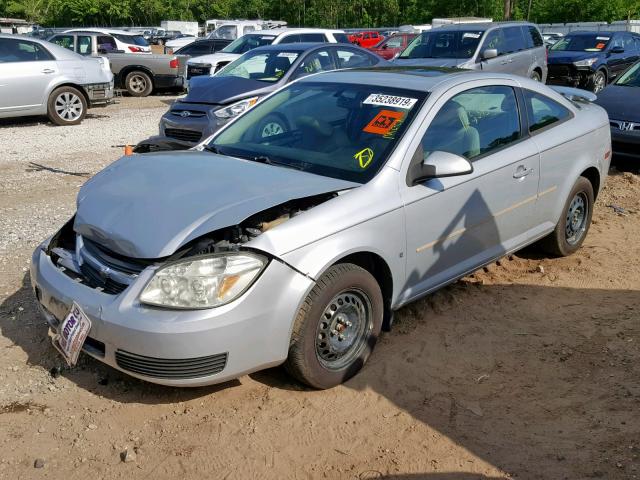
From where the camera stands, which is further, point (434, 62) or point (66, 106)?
point (66, 106)

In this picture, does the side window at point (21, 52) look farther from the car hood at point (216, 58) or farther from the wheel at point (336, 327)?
the wheel at point (336, 327)

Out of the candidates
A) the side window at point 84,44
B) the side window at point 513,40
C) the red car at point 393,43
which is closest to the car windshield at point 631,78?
the side window at point 513,40

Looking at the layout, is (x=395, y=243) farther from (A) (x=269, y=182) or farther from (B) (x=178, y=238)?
(B) (x=178, y=238)

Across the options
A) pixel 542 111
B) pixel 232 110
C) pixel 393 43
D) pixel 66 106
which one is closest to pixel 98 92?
pixel 66 106

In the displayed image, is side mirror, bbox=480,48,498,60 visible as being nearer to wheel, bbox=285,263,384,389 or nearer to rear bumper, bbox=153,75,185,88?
rear bumper, bbox=153,75,185,88

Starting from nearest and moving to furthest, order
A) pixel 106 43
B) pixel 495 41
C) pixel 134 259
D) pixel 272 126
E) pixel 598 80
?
pixel 134 259
pixel 272 126
pixel 495 41
pixel 598 80
pixel 106 43

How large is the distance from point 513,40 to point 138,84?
9779mm

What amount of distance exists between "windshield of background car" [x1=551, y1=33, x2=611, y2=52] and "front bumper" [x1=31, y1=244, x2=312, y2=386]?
639 inches

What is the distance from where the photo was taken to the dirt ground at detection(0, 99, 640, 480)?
Answer: 315cm

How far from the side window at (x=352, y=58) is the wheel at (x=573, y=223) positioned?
5970 mm

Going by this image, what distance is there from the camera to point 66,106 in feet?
41.8

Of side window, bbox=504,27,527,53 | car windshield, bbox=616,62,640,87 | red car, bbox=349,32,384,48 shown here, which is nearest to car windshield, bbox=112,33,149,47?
side window, bbox=504,27,527,53

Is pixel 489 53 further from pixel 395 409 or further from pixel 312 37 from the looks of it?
pixel 395 409

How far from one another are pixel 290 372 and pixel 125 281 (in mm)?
988
